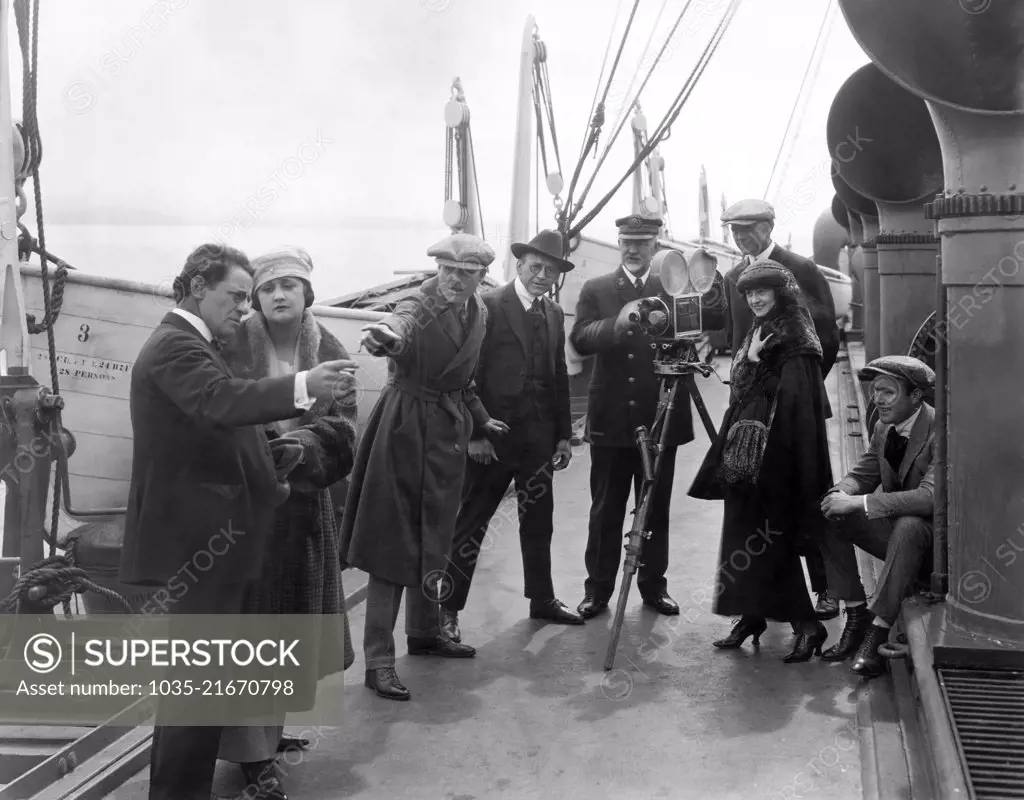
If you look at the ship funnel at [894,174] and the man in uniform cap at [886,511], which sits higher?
the ship funnel at [894,174]

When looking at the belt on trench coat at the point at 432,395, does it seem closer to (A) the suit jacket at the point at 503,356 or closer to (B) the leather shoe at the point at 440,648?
(A) the suit jacket at the point at 503,356

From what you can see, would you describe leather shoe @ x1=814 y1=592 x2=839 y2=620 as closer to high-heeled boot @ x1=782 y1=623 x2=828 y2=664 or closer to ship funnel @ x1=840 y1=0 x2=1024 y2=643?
high-heeled boot @ x1=782 y1=623 x2=828 y2=664

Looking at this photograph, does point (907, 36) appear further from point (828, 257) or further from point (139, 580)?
point (828, 257)

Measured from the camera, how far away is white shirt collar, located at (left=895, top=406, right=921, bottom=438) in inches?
173

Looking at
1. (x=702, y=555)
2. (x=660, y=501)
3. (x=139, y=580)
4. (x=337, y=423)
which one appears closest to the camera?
(x=139, y=580)

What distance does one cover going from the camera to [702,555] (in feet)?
20.6

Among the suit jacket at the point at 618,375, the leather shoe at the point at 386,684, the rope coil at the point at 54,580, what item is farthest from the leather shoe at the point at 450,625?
the rope coil at the point at 54,580

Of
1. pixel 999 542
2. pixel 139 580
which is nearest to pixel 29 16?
pixel 139 580

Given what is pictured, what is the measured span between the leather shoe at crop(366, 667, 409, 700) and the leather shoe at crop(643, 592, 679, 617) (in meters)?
1.51

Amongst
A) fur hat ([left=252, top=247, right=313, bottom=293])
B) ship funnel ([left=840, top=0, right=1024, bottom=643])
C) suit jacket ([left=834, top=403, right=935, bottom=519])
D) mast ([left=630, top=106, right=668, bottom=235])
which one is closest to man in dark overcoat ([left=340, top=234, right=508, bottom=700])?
fur hat ([left=252, top=247, right=313, bottom=293])

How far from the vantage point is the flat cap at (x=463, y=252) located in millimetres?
4246

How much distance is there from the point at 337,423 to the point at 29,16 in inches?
127

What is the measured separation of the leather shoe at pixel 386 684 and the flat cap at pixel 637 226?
90.0 inches

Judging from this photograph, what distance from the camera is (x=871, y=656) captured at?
4191mm
